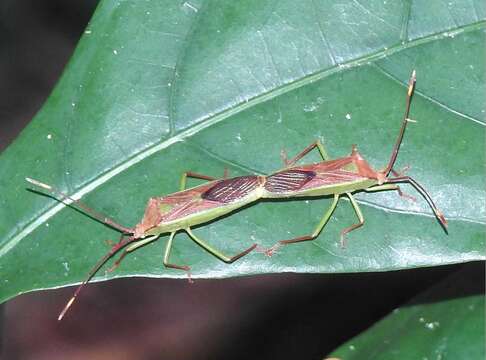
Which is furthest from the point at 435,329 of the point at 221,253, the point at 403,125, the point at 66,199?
the point at 66,199

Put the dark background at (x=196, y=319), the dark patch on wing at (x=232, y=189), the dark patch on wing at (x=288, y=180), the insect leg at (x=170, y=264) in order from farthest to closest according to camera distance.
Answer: the dark background at (x=196, y=319), the dark patch on wing at (x=288, y=180), the dark patch on wing at (x=232, y=189), the insect leg at (x=170, y=264)

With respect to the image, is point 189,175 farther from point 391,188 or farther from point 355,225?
point 391,188

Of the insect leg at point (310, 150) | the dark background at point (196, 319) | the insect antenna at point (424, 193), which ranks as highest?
the insect leg at point (310, 150)

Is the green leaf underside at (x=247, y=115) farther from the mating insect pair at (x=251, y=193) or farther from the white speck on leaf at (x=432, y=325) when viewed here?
the white speck on leaf at (x=432, y=325)

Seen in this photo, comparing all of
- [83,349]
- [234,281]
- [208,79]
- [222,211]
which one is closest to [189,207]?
[222,211]

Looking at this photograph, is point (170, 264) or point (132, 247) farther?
point (132, 247)

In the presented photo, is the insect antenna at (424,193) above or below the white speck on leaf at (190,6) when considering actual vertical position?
below

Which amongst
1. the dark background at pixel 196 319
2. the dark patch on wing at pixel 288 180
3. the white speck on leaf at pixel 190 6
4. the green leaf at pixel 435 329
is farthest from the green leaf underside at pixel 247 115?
the dark background at pixel 196 319

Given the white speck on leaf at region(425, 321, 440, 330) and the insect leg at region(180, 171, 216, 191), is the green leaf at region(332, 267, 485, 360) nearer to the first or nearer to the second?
the white speck on leaf at region(425, 321, 440, 330)
